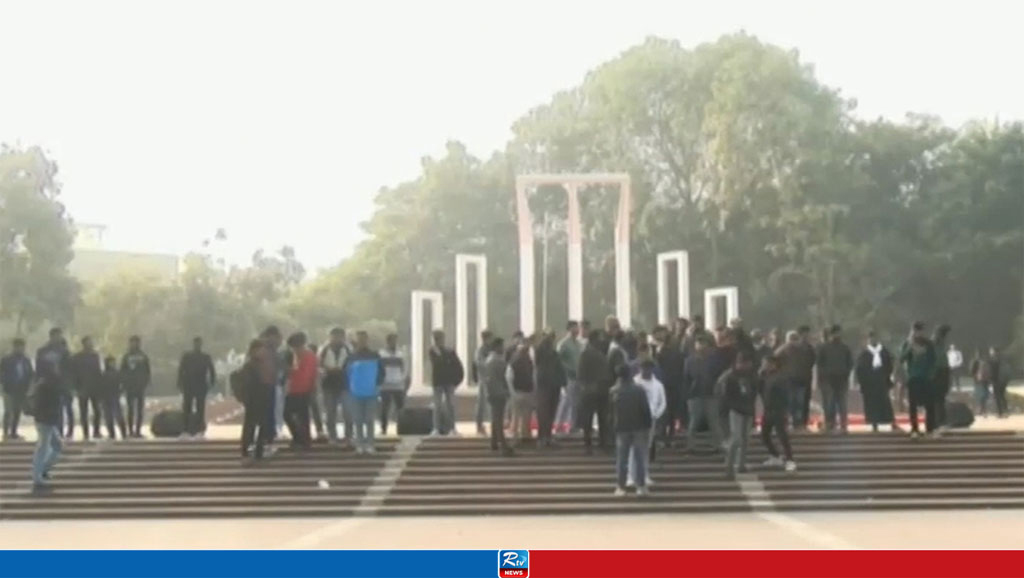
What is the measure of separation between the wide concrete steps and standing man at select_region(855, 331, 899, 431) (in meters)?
0.98

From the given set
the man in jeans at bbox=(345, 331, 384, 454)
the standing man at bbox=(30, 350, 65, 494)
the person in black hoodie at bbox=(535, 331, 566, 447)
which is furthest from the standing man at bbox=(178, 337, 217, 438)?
the person in black hoodie at bbox=(535, 331, 566, 447)

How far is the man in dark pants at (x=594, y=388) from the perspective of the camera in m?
17.4

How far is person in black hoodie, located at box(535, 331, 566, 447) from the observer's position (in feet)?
59.0

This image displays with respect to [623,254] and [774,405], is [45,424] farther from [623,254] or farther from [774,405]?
[623,254]

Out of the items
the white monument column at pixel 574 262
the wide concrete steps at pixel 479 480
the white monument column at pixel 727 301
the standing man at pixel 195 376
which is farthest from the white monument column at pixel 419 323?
the wide concrete steps at pixel 479 480

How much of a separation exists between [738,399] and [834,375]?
2624 mm

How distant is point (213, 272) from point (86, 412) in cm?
3376

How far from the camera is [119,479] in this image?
1750cm

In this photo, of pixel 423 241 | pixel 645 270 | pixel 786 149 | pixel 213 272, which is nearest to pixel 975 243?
pixel 786 149

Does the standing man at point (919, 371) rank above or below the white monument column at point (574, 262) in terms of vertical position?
below

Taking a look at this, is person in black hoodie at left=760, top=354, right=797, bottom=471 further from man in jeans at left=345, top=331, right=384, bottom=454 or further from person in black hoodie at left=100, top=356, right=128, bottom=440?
person in black hoodie at left=100, top=356, right=128, bottom=440

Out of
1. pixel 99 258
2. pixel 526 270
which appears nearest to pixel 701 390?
pixel 526 270
